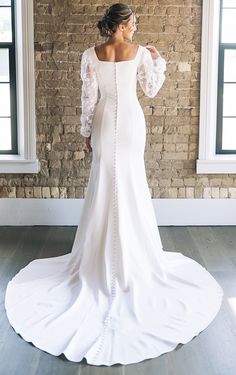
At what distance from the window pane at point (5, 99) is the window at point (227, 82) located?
192 centimetres

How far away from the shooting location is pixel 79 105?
4621 millimetres

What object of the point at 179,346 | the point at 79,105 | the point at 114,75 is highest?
the point at 114,75

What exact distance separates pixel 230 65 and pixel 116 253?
2.36 metres

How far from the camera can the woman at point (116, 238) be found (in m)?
3.02

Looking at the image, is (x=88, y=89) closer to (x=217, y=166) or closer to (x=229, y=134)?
(x=217, y=166)

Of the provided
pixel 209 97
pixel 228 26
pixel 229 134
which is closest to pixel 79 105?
pixel 209 97

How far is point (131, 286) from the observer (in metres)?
3.17

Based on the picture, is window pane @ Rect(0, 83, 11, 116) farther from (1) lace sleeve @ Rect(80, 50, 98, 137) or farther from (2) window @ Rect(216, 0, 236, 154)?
(2) window @ Rect(216, 0, 236, 154)

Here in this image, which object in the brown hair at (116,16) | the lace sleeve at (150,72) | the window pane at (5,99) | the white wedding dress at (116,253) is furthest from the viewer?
the window pane at (5,99)

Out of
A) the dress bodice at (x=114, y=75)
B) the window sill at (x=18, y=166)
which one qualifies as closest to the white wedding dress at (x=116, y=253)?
the dress bodice at (x=114, y=75)

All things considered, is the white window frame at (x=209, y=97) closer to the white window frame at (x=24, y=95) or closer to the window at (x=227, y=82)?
the window at (x=227, y=82)

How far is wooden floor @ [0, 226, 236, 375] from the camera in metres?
2.43

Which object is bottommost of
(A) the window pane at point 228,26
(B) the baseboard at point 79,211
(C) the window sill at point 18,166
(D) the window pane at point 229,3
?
(B) the baseboard at point 79,211

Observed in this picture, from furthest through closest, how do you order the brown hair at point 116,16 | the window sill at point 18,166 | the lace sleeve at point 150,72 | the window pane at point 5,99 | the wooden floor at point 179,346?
the window pane at point 5,99 < the window sill at point 18,166 < the lace sleeve at point 150,72 < the brown hair at point 116,16 < the wooden floor at point 179,346
